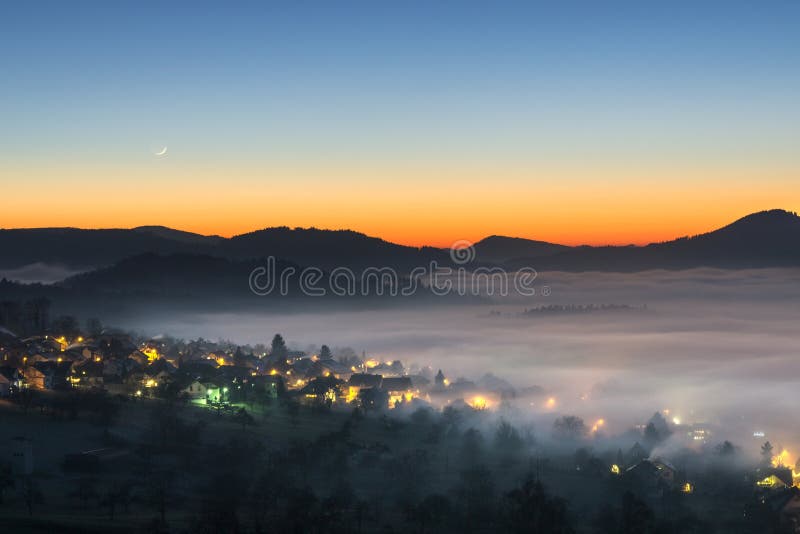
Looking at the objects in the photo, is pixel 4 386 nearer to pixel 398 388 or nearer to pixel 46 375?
pixel 46 375

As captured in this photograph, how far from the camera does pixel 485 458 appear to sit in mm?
70750

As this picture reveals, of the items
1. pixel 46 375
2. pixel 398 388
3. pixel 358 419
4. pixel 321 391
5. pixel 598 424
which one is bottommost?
pixel 598 424

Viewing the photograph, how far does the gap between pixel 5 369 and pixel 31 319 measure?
198 ft

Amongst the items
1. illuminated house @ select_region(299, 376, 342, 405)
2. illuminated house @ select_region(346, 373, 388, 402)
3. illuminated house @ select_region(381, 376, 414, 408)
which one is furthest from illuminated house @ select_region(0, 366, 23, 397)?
illuminated house @ select_region(381, 376, 414, 408)

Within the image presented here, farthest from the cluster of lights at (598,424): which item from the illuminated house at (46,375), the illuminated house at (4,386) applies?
the illuminated house at (4,386)

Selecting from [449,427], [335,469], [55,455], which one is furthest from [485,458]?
[55,455]

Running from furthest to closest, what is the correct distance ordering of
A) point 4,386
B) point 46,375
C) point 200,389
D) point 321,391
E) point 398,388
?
1. point 398,388
2. point 321,391
3. point 200,389
4. point 46,375
5. point 4,386

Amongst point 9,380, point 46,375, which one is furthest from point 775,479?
point 46,375

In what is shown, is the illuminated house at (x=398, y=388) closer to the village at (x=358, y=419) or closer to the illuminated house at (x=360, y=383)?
the village at (x=358, y=419)

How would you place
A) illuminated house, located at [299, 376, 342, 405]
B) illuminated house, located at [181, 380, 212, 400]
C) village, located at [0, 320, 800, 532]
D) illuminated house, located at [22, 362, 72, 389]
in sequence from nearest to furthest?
village, located at [0, 320, 800, 532] < illuminated house, located at [22, 362, 72, 389] < illuminated house, located at [181, 380, 212, 400] < illuminated house, located at [299, 376, 342, 405]

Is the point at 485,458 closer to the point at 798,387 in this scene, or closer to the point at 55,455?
the point at 55,455

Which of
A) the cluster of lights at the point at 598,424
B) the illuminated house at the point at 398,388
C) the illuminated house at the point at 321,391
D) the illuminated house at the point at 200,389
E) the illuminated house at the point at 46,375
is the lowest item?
the cluster of lights at the point at 598,424

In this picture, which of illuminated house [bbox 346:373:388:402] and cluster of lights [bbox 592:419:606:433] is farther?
illuminated house [bbox 346:373:388:402]

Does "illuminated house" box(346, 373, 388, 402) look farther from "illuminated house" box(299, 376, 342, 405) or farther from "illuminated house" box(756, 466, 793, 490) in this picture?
"illuminated house" box(756, 466, 793, 490)
